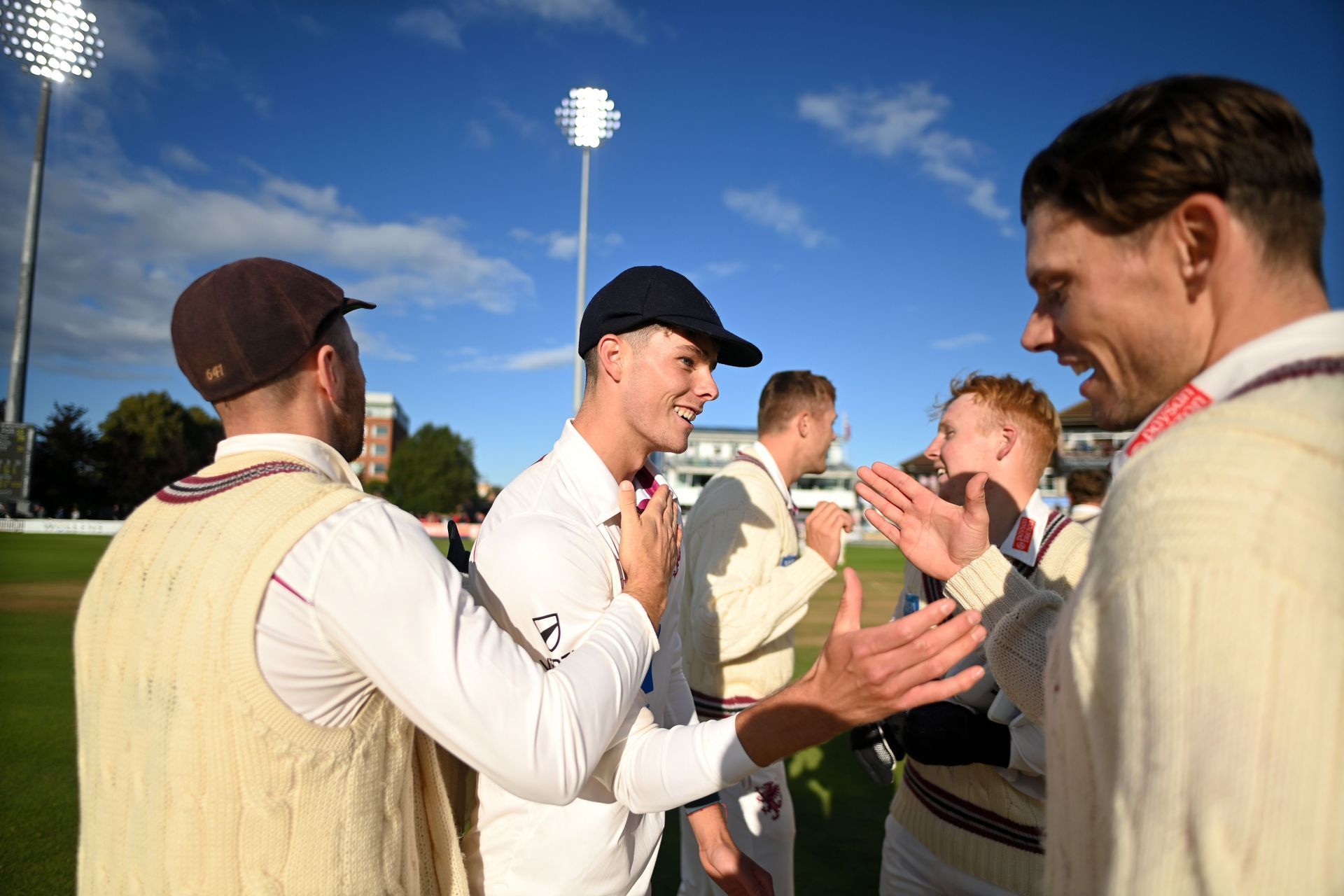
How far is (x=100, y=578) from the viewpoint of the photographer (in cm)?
171

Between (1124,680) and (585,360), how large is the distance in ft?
7.05

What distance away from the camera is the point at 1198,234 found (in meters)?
1.20

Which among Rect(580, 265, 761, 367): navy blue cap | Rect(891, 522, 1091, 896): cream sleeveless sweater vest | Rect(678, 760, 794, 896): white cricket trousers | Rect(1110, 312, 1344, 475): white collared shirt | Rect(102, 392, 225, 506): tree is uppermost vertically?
Rect(102, 392, 225, 506): tree

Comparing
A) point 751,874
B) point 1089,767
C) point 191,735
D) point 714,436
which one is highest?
point 714,436

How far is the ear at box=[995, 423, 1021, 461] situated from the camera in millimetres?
3416

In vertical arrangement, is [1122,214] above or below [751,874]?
above

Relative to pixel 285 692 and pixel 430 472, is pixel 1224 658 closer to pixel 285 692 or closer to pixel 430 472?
pixel 285 692

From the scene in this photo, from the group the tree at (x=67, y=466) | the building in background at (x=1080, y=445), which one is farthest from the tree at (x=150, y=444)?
the building in background at (x=1080, y=445)

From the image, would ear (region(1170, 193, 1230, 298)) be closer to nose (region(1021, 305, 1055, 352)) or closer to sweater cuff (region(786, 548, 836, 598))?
nose (region(1021, 305, 1055, 352))

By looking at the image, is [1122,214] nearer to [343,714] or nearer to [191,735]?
[343,714]

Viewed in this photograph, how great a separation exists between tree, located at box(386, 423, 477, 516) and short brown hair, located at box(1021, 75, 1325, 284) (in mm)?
70151

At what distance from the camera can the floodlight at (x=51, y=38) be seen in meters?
22.5

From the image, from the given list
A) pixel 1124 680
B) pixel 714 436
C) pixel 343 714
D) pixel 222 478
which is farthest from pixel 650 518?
pixel 714 436

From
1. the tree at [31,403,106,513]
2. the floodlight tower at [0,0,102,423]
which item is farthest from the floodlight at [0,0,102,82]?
the tree at [31,403,106,513]
